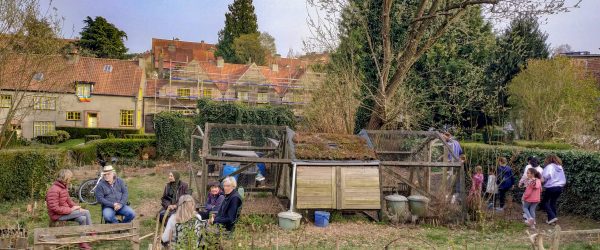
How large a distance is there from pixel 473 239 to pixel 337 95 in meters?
7.98

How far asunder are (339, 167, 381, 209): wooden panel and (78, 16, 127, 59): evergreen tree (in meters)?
45.7

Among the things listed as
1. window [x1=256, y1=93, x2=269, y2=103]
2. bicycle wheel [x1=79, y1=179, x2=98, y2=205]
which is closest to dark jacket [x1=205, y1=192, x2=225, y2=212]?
bicycle wheel [x1=79, y1=179, x2=98, y2=205]

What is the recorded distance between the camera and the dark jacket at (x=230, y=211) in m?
7.52

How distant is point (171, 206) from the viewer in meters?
7.71

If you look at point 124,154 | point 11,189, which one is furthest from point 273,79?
point 11,189

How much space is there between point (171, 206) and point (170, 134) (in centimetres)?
1667

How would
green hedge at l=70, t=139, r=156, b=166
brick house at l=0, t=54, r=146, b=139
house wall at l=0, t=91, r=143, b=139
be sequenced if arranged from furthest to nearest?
house wall at l=0, t=91, r=143, b=139
brick house at l=0, t=54, r=146, b=139
green hedge at l=70, t=139, r=156, b=166

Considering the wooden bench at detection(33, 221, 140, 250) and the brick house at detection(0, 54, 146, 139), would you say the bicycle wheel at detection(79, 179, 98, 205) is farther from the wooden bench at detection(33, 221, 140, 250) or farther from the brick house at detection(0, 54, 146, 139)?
the brick house at detection(0, 54, 146, 139)

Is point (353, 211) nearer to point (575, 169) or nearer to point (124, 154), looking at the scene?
point (575, 169)

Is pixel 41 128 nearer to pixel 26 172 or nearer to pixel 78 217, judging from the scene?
pixel 26 172

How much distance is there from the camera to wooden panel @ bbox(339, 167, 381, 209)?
436 inches

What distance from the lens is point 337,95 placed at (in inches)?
658

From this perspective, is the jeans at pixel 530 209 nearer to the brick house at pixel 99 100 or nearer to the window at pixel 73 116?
the brick house at pixel 99 100

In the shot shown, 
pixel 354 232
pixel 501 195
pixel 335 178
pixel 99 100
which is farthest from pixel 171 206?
pixel 99 100
